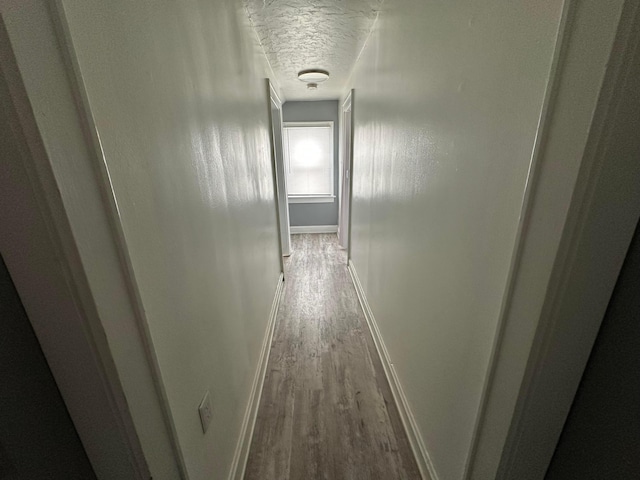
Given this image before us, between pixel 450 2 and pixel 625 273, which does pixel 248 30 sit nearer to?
pixel 450 2

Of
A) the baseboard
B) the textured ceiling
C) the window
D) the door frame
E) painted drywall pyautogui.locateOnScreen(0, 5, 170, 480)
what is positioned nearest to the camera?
painted drywall pyautogui.locateOnScreen(0, 5, 170, 480)

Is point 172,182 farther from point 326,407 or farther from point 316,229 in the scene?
point 316,229

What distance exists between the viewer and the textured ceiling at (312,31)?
163 cm

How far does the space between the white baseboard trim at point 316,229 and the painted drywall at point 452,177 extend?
3.24 meters

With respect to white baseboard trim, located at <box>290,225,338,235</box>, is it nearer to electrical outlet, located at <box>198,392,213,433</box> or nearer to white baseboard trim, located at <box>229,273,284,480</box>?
white baseboard trim, located at <box>229,273,284,480</box>

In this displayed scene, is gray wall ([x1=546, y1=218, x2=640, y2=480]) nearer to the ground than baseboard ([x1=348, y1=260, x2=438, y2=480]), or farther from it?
farther from it

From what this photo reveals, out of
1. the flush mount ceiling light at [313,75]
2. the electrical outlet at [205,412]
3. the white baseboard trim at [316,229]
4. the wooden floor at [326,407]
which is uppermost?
the flush mount ceiling light at [313,75]

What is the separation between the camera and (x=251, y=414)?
1609mm

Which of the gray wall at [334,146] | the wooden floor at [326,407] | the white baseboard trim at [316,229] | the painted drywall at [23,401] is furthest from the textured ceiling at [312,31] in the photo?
the white baseboard trim at [316,229]

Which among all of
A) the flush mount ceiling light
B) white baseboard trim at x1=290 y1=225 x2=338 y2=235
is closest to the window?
white baseboard trim at x1=290 y1=225 x2=338 y2=235

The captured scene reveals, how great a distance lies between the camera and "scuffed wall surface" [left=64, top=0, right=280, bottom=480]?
1.94 feet

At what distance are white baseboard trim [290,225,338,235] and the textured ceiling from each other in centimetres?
258

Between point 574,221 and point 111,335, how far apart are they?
2.93 ft

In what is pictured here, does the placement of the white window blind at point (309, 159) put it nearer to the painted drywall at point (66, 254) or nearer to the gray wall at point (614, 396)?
the painted drywall at point (66, 254)
